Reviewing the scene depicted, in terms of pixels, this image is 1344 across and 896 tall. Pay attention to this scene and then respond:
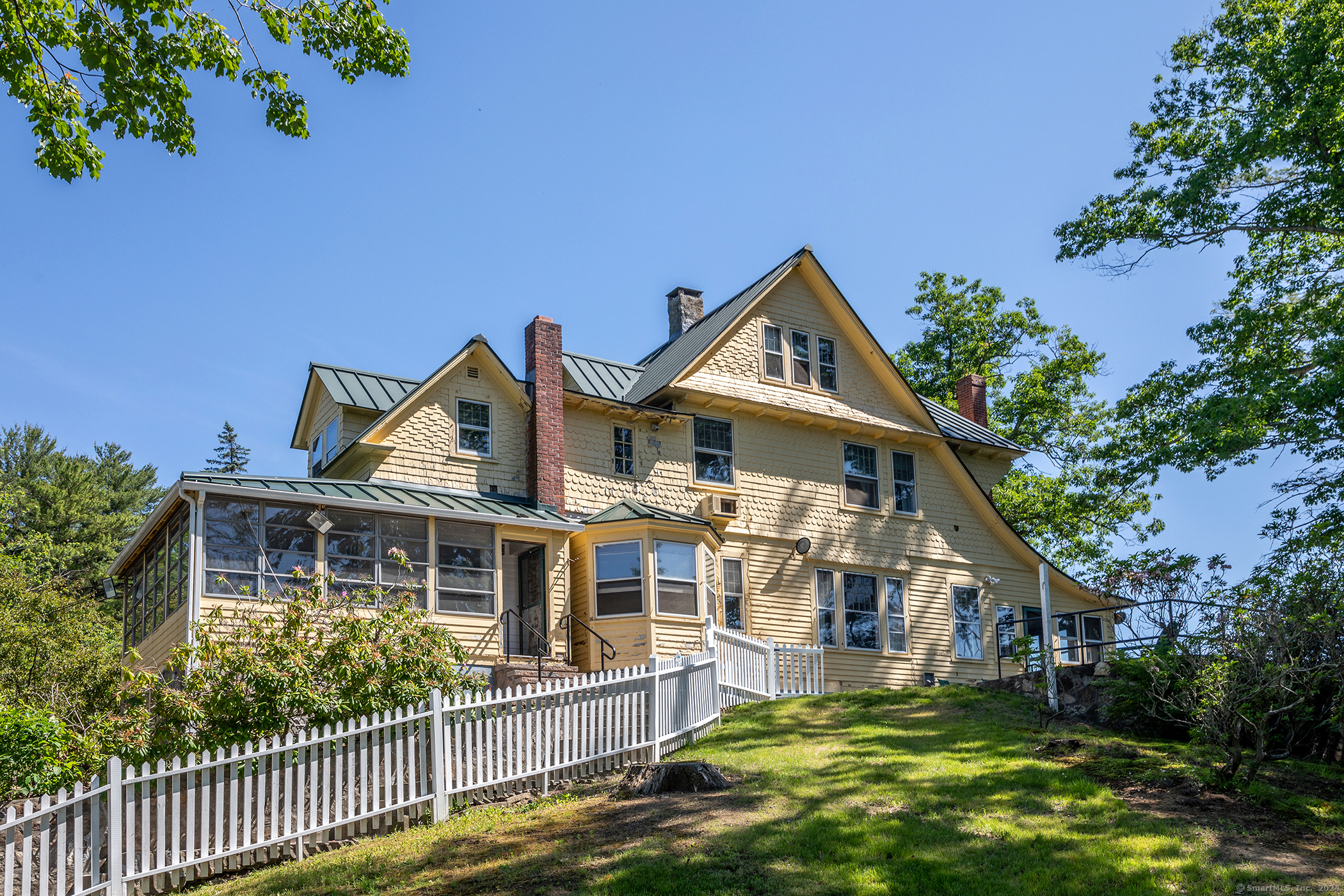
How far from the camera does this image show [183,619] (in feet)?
59.0

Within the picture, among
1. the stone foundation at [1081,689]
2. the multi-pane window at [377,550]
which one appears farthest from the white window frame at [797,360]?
the stone foundation at [1081,689]

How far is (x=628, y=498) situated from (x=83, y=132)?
12.8 metres

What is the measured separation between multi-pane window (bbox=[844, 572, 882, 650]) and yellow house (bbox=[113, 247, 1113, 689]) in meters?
0.05

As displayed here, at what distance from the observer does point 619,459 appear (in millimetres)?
23000

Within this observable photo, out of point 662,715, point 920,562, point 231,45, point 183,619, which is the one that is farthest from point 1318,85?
point 183,619

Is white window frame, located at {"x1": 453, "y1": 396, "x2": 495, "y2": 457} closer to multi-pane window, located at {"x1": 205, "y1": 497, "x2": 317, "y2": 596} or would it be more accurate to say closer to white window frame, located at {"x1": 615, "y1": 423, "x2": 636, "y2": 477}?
white window frame, located at {"x1": 615, "y1": 423, "x2": 636, "y2": 477}

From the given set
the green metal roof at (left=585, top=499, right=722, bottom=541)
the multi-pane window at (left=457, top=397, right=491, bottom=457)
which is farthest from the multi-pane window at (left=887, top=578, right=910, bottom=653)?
the multi-pane window at (left=457, top=397, right=491, bottom=457)

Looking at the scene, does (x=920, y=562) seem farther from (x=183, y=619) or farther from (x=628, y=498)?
(x=183, y=619)

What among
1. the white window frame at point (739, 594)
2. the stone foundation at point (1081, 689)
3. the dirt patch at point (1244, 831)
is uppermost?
the white window frame at point (739, 594)

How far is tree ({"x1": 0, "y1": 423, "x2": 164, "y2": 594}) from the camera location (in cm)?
4266

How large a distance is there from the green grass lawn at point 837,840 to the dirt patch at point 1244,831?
132 millimetres

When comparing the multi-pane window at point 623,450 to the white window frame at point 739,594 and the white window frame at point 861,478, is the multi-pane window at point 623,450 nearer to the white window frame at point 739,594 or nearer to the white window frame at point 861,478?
the white window frame at point 739,594

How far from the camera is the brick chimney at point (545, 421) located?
21578 millimetres

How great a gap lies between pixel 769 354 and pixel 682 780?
1477 centimetres
